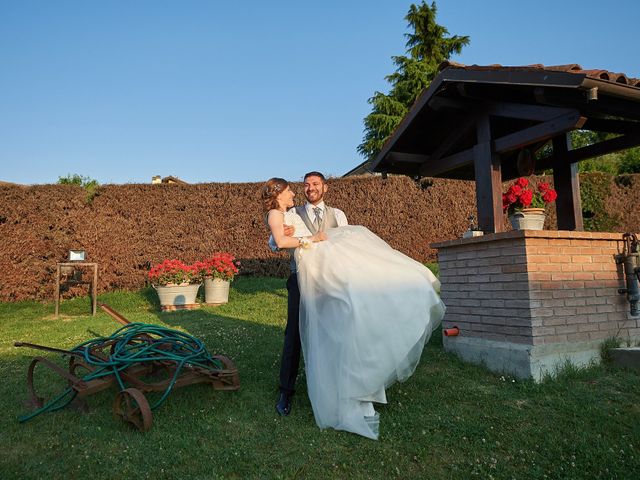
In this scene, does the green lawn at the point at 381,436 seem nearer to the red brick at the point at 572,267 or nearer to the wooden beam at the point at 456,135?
the red brick at the point at 572,267

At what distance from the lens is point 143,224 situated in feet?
41.1

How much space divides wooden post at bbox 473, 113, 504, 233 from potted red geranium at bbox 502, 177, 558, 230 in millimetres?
116

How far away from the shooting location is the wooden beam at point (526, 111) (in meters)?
4.64

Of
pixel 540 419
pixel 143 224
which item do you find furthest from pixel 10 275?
pixel 540 419

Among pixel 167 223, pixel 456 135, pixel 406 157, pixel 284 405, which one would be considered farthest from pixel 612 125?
pixel 167 223

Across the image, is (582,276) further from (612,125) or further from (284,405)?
(284,405)

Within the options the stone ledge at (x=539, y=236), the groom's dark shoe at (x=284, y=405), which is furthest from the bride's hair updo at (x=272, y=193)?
the stone ledge at (x=539, y=236)

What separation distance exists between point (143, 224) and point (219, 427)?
32.4 feet

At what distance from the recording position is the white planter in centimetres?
981

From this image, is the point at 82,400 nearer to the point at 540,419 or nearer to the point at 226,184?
the point at 540,419

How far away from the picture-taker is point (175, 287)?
9805 mm

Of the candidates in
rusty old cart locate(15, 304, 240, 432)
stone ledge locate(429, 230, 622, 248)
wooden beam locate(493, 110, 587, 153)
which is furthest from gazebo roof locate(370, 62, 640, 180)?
rusty old cart locate(15, 304, 240, 432)

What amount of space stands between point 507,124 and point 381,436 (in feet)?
15.3

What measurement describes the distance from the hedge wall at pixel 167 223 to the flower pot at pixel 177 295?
111 inches
